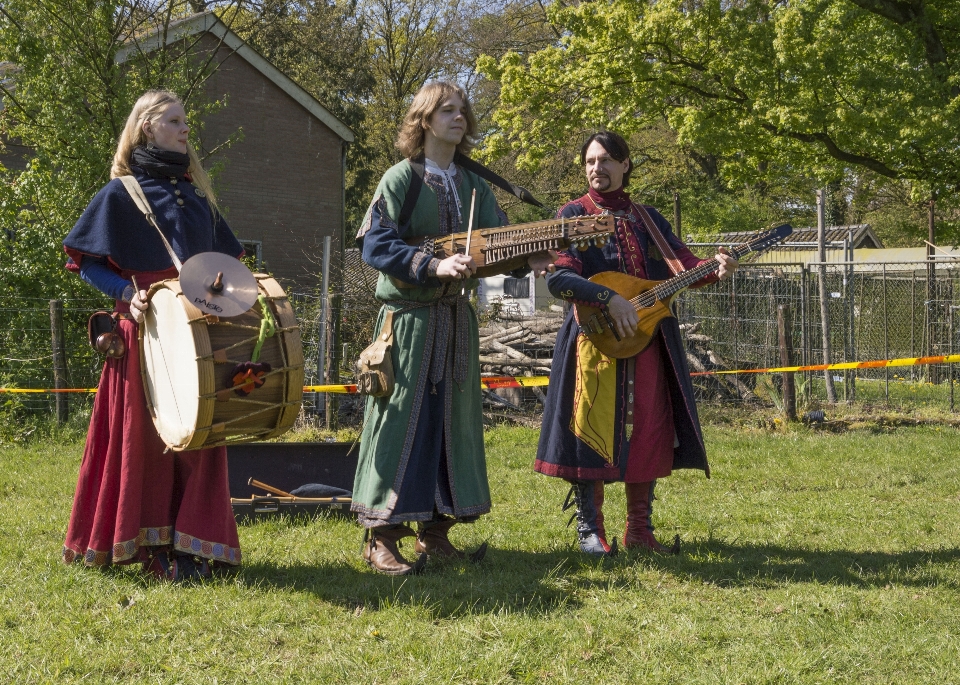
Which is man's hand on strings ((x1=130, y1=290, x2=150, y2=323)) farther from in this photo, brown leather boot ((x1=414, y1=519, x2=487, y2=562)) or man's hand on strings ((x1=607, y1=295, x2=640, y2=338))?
man's hand on strings ((x1=607, y1=295, x2=640, y2=338))

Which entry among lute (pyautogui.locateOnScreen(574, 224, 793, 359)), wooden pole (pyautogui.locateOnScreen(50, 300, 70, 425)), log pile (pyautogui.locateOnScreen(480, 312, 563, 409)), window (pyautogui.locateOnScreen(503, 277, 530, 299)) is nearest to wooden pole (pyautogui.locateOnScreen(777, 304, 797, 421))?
log pile (pyautogui.locateOnScreen(480, 312, 563, 409))

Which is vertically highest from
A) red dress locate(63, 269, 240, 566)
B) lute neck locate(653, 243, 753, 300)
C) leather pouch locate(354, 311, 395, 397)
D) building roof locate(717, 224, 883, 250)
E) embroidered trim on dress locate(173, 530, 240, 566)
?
building roof locate(717, 224, 883, 250)

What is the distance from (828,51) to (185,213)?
10150mm

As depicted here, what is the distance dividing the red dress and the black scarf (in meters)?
0.46

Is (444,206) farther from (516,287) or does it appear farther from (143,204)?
(516,287)

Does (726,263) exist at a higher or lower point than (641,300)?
higher

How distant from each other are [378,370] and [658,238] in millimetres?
1635

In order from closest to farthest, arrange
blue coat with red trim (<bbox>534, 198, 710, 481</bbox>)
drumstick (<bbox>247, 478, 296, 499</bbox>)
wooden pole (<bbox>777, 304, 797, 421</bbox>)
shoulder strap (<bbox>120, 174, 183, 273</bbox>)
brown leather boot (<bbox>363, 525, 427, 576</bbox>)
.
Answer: shoulder strap (<bbox>120, 174, 183, 273</bbox>) → brown leather boot (<bbox>363, 525, 427, 576</bbox>) → blue coat with red trim (<bbox>534, 198, 710, 481</bbox>) → drumstick (<bbox>247, 478, 296, 499</bbox>) → wooden pole (<bbox>777, 304, 797, 421</bbox>)

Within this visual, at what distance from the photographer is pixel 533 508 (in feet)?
21.6

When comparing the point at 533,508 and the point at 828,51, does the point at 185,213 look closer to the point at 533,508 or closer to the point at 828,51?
the point at 533,508

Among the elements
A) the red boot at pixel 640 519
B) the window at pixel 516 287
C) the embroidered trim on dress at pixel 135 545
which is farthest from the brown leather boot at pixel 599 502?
the window at pixel 516 287

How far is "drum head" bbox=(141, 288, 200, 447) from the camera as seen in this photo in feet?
13.2

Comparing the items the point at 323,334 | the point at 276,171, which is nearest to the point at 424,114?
the point at 323,334

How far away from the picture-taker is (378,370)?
183 inches
